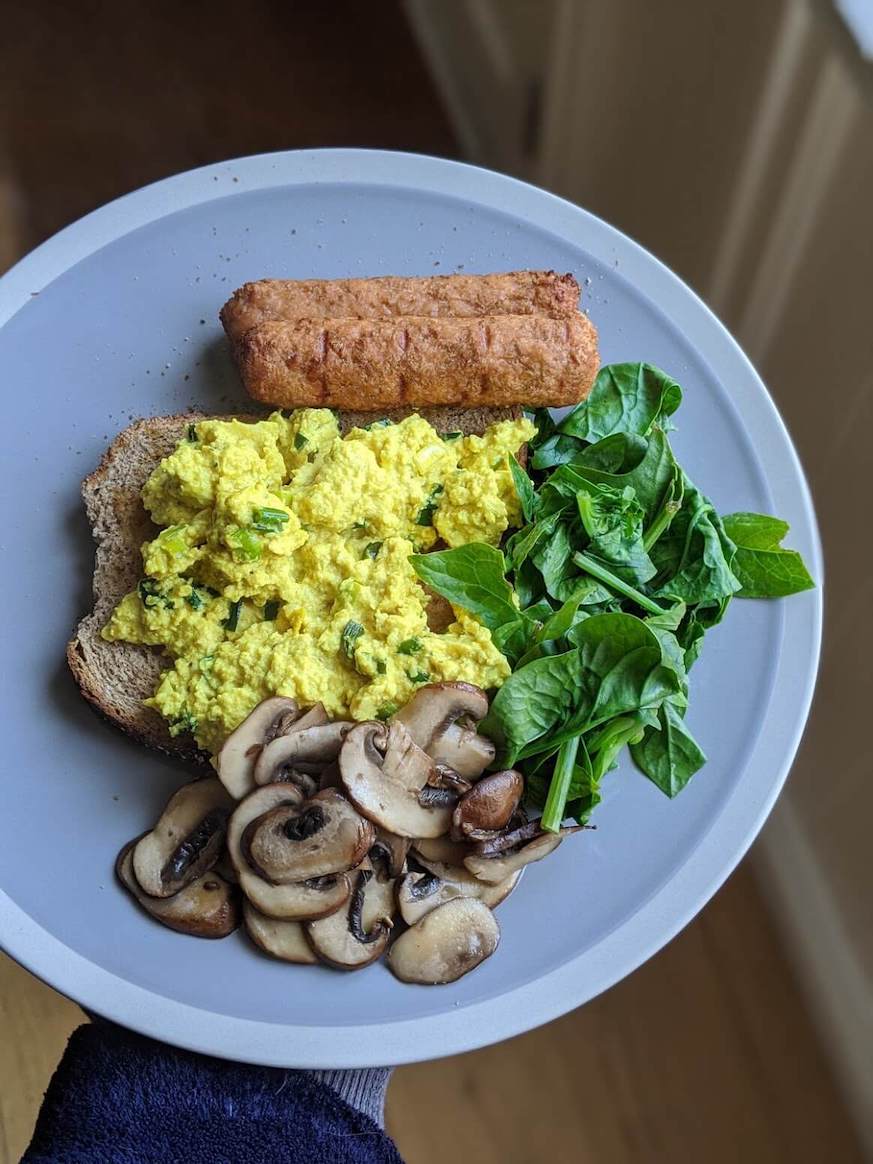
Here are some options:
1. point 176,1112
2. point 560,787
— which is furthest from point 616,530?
point 176,1112

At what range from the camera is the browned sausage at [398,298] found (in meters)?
2.42

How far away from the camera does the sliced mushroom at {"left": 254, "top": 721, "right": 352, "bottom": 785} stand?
2107 millimetres

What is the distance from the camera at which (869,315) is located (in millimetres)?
2793

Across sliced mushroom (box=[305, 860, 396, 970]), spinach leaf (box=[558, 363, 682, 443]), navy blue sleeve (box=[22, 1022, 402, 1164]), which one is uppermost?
spinach leaf (box=[558, 363, 682, 443])

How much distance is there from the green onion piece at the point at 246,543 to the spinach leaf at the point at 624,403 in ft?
2.48

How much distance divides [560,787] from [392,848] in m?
0.35

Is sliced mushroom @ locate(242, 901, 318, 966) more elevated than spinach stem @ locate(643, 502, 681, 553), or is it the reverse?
spinach stem @ locate(643, 502, 681, 553)

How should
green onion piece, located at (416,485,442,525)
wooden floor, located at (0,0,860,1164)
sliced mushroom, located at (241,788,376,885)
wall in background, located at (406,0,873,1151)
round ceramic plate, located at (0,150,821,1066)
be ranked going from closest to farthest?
sliced mushroom, located at (241,788,376,885), round ceramic plate, located at (0,150,821,1066), green onion piece, located at (416,485,442,525), wall in background, located at (406,0,873,1151), wooden floor, located at (0,0,860,1164)

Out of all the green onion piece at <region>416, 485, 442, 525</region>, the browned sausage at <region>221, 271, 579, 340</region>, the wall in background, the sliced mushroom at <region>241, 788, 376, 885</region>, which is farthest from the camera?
the wall in background

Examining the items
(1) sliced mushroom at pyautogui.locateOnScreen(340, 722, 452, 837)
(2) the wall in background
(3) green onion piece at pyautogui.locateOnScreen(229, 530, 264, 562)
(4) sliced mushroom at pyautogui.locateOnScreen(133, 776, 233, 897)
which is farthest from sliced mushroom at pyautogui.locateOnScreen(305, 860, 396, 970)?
(2) the wall in background

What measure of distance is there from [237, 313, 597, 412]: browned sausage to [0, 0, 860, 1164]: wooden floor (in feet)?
4.89

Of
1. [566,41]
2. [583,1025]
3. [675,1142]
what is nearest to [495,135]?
[566,41]

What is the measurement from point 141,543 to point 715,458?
4.22ft

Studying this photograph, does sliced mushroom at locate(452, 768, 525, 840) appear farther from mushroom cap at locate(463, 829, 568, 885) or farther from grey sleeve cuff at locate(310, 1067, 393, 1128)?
grey sleeve cuff at locate(310, 1067, 393, 1128)
